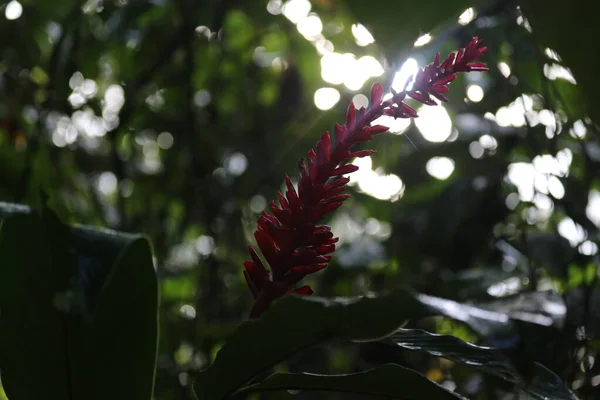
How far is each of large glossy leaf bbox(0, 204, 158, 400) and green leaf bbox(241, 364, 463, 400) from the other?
10 cm

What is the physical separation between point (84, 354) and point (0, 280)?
0.08 m

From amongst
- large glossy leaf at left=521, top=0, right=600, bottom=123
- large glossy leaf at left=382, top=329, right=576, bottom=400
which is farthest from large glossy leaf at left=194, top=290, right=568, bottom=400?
large glossy leaf at left=521, top=0, right=600, bottom=123

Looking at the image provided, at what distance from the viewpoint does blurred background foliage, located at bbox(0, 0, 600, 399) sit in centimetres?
76

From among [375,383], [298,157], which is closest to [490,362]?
[375,383]

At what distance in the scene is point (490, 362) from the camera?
0.38 meters

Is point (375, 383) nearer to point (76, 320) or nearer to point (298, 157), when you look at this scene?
point (76, 320)

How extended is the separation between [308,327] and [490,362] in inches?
5.1

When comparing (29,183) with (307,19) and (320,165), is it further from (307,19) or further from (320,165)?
(320,165)

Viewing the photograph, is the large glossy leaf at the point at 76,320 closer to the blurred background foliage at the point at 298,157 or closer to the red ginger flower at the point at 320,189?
the red ginger flower at the point at 320,189

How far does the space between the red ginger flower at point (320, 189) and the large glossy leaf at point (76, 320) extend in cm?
10

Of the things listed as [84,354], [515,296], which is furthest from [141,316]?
[515,296]

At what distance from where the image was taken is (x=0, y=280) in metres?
0.43

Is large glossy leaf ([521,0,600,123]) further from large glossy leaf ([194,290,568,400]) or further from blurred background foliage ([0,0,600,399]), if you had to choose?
blurred background foliage ([0,0,600,399])

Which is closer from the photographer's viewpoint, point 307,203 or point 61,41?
point 307,203
